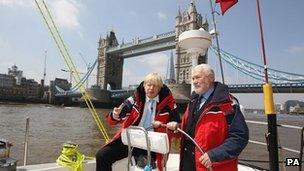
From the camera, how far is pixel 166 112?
3.34 metres

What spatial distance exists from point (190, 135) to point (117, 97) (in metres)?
74.1

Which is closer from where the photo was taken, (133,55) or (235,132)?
(235,132)

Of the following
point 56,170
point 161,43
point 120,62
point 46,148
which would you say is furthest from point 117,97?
point 56,170

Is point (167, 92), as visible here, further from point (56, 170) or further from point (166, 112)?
point (56, 170)

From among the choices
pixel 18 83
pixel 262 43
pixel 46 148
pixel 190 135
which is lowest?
pixel 46 148

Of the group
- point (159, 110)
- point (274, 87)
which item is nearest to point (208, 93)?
point (159, 110)

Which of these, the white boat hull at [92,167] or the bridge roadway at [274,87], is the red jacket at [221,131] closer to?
the white boat hull at [92,167]

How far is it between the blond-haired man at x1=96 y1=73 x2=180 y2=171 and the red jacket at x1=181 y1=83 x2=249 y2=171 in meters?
0.79

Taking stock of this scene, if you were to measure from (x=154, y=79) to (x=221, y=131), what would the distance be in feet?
3.33

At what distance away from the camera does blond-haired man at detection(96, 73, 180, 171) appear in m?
3.32

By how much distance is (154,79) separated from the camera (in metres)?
3.33

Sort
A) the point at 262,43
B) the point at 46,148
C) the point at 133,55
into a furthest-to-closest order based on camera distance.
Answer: the point at 133,55
the point at 46,148
the point at 262,43

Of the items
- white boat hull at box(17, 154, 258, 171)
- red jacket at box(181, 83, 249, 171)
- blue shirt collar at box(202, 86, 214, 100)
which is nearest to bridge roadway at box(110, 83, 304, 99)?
white boat hull at box(17, 154, 258, 171)

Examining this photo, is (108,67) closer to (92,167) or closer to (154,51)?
(154,51)
